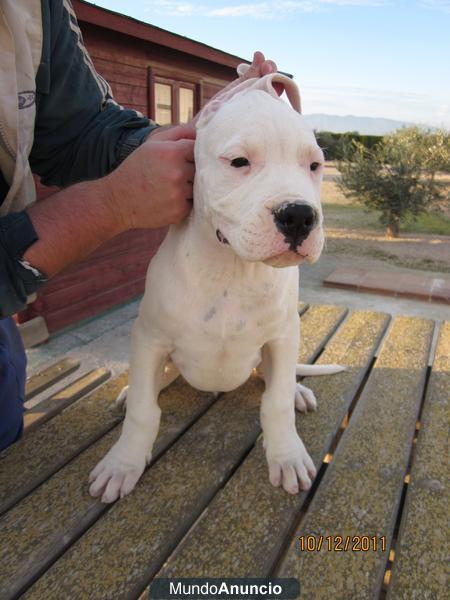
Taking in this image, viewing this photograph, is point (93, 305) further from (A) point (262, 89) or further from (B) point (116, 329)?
(A) point (262, 89)

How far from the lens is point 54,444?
5.54 feet

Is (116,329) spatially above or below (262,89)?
below

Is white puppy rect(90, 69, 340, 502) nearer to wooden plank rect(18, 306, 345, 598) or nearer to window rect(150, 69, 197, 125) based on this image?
wooden plank rect(18, 306, 345, 598)

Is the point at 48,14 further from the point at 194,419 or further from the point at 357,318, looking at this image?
the point at 357,318

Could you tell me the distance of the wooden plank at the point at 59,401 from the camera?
6.15 ft

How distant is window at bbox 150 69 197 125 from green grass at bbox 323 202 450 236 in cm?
576

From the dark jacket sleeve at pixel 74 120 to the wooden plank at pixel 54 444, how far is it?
89 centimetres

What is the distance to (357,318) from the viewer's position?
9.19 ft

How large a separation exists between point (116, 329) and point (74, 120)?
3017 millimetres

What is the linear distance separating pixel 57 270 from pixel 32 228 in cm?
14

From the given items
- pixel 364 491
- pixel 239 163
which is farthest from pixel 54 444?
pixel 239 163

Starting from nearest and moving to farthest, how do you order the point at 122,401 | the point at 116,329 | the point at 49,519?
1. the point at 49,519
2. the point at 122,401
3. the point at 116,329

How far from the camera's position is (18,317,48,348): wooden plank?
7.91ft

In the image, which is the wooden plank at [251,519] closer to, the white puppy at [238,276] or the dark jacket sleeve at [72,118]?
the white puppy at [238,276]
